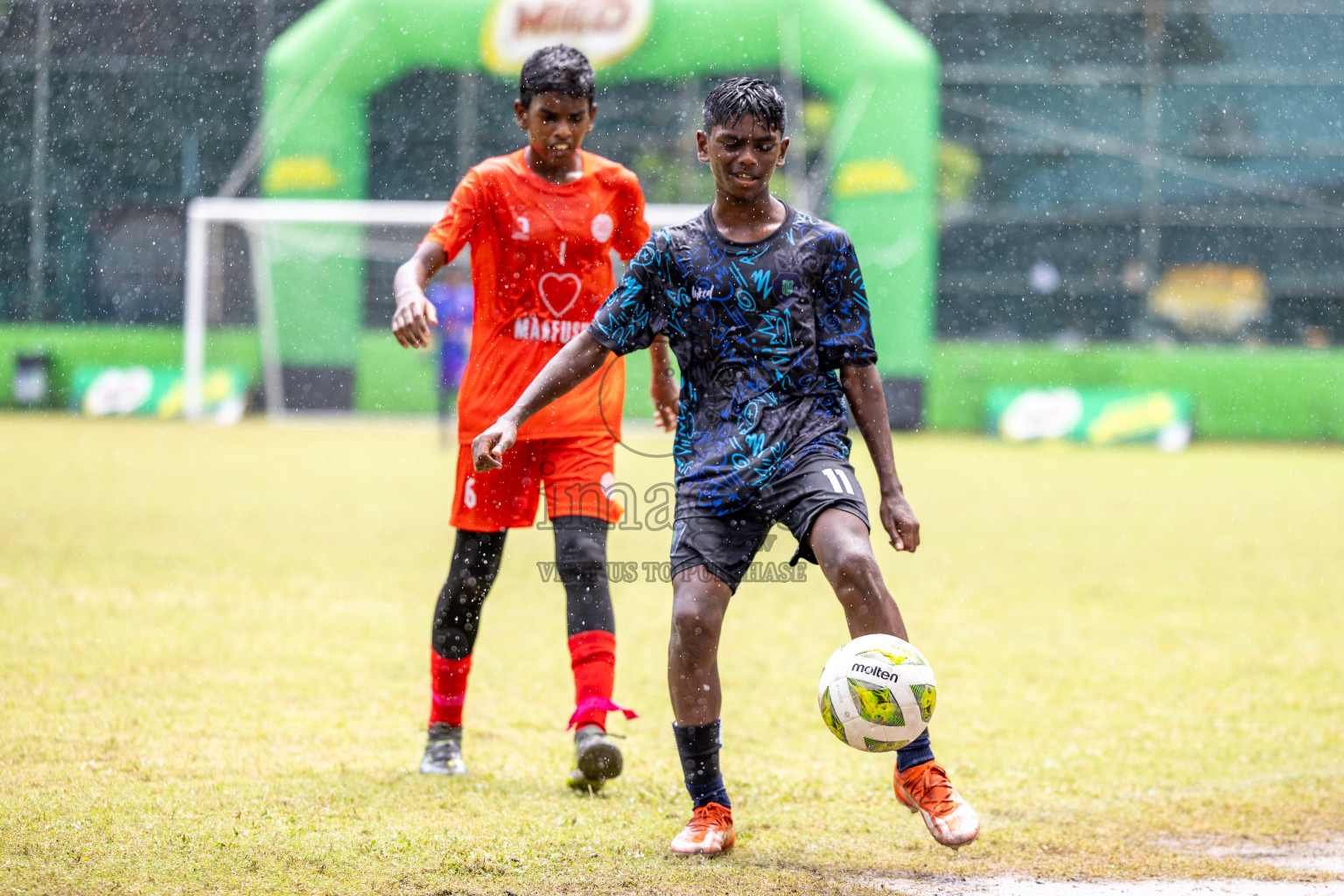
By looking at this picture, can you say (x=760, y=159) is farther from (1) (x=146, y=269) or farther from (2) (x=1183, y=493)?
(1) (x=146, y=269)

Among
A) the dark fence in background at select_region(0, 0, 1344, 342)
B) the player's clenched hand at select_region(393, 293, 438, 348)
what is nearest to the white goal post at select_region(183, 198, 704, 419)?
the dark fence in background at select_region(0, 0, 1344, 342)

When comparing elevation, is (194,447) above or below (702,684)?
below

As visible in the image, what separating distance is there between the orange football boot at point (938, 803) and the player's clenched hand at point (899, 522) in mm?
519

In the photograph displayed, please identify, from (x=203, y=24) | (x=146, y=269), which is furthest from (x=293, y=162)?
(x=203, y=24)

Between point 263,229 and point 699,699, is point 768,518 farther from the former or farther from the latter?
point 263,229

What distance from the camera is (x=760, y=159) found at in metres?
3.36

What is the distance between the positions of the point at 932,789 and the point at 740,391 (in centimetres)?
104

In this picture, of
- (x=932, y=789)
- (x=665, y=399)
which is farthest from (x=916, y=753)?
(x=665, y=399)

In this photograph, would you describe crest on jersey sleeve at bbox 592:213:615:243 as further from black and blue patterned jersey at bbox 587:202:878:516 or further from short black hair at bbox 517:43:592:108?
black and blue patterned jersey at bbox 587:202:878:516

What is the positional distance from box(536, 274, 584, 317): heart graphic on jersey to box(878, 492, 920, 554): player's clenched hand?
125cm

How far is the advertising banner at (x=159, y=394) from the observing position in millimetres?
20000

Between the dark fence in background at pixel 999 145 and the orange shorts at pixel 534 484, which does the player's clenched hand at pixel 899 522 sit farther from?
the dark fence in background at pixel 999 145

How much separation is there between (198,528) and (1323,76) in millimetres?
22315

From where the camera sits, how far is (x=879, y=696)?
311 centimetres
